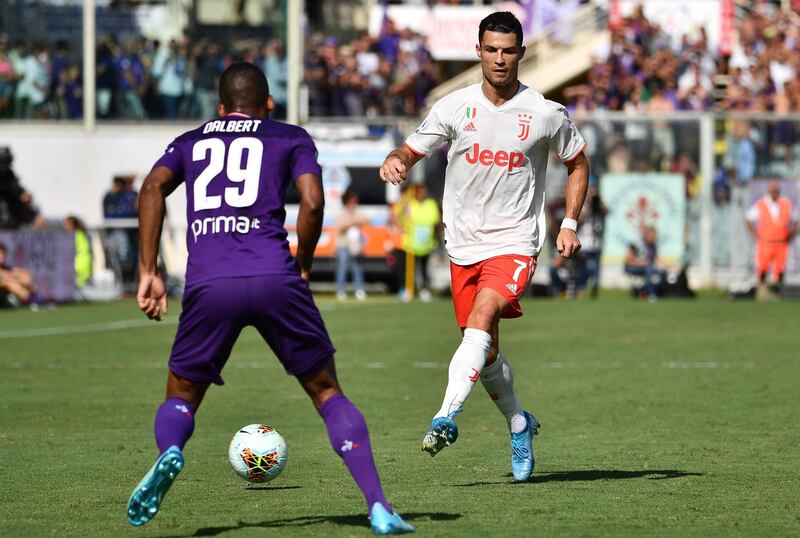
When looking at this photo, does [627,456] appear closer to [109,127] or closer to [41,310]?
[41,310]

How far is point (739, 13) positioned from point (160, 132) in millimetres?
14640

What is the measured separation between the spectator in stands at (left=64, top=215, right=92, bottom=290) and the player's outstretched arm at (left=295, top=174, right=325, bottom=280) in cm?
2053

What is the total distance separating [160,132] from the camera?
3384cm

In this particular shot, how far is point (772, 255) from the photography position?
2906cm

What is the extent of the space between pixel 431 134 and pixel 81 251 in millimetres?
19428

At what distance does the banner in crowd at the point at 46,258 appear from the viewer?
2589 cm

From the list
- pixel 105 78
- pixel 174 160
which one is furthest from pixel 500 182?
pixel 105 78

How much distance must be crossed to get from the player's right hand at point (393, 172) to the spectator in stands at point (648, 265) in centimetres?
2091

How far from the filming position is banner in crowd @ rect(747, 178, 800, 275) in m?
30.1

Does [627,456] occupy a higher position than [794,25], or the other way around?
[794,25]

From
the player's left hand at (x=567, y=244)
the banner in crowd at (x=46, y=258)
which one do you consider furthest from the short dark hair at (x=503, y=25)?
the banner in crowd at (x=46, y=258)

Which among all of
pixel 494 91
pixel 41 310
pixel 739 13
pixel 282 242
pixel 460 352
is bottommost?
pixel 41 310

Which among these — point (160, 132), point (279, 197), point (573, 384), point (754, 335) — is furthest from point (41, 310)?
point (279, 197)

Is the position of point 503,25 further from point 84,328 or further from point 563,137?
point 84,328
